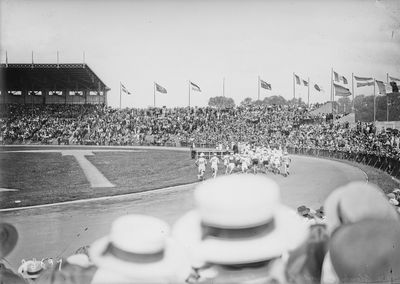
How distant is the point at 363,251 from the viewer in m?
1.70

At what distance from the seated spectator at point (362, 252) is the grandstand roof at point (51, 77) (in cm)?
626

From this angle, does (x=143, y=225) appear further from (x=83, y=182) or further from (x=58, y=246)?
(x=83, y=182)

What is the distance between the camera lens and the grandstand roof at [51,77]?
306 inches

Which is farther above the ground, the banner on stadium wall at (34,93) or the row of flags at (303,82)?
the banner on stadium wall at (34,93)

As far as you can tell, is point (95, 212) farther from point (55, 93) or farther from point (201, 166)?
point (55, 93)

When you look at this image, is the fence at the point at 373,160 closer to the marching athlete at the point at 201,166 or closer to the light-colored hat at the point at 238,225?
the marching athlete at the point at 201,166

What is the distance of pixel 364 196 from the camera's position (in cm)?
179

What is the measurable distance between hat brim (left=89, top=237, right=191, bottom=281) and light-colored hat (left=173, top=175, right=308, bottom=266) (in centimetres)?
6

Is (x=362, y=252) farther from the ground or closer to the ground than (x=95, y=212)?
farther from the ground

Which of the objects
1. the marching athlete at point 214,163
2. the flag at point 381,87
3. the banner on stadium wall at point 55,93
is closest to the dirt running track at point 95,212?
the marching athlete at point 214,163

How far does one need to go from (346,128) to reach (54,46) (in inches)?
256

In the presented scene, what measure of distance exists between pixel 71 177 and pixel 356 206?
7.99 meters

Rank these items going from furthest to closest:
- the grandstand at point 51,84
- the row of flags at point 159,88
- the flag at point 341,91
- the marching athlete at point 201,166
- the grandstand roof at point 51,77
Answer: the marching athlete at point 201,166 → the grandstand at point 51,84 → the flag at point 341,91 → the grandstand roof at point 51,77 → the row of flags at point 159,88

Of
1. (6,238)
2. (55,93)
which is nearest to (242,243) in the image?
(6,238)
